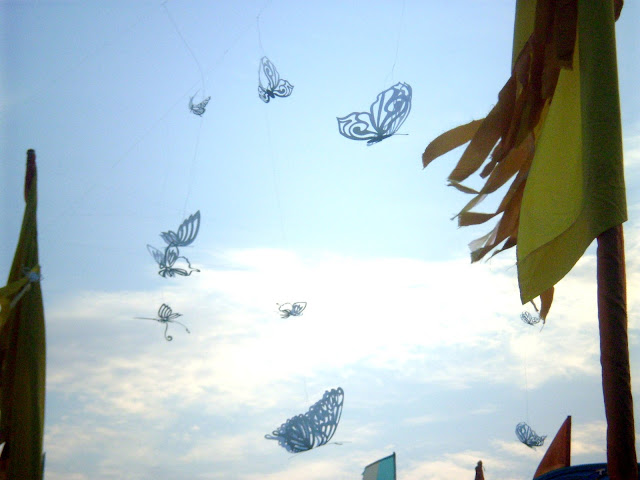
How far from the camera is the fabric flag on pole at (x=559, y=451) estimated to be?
174 inches

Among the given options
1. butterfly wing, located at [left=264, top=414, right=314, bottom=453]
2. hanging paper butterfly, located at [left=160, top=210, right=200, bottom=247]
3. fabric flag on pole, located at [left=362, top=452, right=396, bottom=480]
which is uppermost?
hanging paper butterfly, located at [left=160, top=210, right=200, bottom=247]

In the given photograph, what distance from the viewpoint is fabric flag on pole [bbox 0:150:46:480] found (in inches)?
172

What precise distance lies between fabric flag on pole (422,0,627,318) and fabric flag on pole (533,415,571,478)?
110 inches

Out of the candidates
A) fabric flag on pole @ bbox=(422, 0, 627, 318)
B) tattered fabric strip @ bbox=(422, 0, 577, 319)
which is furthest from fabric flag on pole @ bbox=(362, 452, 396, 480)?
fabric flag on pole @ bbox=(422, 0, 627, 318)

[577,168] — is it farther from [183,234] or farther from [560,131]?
[183,234]

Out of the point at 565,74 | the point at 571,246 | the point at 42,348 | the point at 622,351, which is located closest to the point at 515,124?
the point at 565,74

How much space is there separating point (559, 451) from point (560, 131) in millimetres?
3218

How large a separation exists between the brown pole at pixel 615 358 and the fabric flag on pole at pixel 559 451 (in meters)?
3.12

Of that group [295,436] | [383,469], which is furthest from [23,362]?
[295,436]

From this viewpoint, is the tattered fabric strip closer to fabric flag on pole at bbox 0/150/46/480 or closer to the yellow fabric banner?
the yellow fabric banner

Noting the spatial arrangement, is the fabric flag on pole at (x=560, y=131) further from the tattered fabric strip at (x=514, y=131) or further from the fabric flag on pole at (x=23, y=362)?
the fabric flag on pole at (x=23, y=362)

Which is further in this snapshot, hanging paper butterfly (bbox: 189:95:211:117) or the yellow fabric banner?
hanging paper butterfly (bbox: 189:95:211:117)

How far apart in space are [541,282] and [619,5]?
3.63 ft

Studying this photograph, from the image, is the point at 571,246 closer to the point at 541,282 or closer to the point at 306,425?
the point at 541,282
